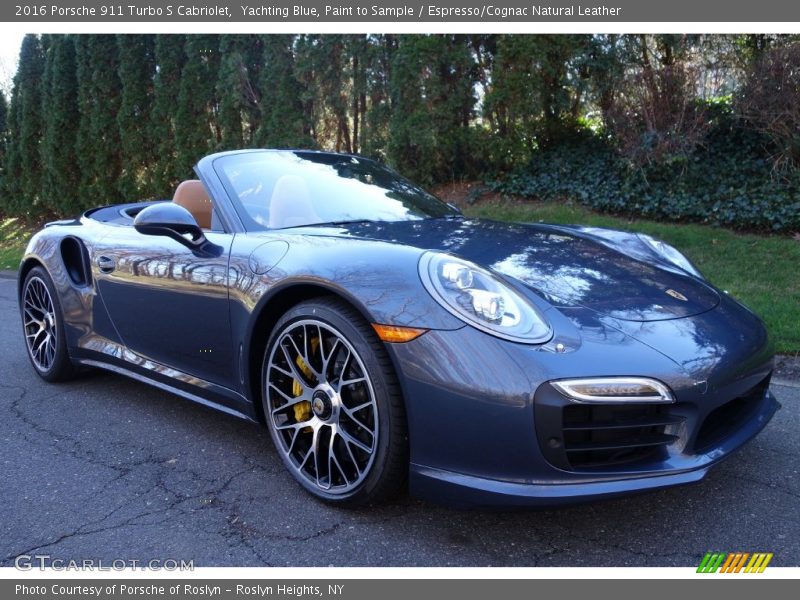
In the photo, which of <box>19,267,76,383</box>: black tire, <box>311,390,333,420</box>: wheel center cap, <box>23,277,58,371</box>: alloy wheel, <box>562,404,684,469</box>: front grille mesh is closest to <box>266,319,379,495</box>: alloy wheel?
<box>311,390,333,420</box>: wheel center cap

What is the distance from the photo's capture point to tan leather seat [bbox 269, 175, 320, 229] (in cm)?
298

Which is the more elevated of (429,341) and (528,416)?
(429,341)

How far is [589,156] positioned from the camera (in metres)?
8.77

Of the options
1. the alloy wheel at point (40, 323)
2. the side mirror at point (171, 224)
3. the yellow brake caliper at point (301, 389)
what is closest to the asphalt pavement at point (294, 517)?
the yellow brake caliper at point (301, 389)

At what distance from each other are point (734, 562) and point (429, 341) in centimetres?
110

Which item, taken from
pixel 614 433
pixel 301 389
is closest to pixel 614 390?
pixel 614 433

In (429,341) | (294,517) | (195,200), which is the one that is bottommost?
(294,517)

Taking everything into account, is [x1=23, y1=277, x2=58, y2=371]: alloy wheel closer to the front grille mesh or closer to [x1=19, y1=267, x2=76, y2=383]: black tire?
[x1=19, y1=267, x2=76, y2=383]: black tire

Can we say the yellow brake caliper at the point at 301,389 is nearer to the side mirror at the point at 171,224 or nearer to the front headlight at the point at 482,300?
the front headlight at the point at 482,300

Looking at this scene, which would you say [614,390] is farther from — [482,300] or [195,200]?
[195,200]

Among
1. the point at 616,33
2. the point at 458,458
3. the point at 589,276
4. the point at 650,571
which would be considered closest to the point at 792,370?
the point at 589,276

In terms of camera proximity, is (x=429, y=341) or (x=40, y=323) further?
(x=40, y=323)

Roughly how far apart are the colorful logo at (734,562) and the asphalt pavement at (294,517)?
32 millimetres

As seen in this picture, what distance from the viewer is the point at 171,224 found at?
2779 millimetres
